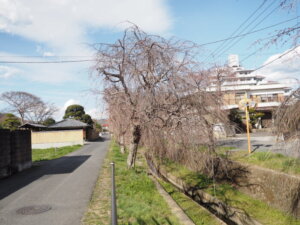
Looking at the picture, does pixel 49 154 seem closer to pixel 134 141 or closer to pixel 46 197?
pixel 134 141

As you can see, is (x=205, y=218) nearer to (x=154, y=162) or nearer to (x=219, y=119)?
(x=219, y=119)

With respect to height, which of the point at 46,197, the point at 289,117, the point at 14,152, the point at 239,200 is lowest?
the point at 239,200

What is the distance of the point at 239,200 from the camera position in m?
9.07

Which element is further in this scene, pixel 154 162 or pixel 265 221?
pixel 154 162

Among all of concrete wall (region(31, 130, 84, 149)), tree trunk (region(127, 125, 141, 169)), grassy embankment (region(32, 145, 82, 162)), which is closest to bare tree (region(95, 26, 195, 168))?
tree trunk (region(127, 125, 141, 169))

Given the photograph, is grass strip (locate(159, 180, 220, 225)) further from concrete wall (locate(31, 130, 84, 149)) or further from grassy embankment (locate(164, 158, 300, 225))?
concrete wall (locate(31, 130, 84, 149))

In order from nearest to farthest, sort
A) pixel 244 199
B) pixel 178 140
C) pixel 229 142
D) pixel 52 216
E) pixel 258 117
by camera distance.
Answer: pixel 52 216 < pixel 178 140 < pixel 244 199 < pixel 229 142 < pixel 258 117

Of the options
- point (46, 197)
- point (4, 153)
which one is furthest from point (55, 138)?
point (46, 197)

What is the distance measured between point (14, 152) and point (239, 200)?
983 cm

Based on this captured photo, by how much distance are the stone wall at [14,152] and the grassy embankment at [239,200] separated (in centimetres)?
780

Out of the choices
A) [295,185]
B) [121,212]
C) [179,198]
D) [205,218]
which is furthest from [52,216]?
[295,185]

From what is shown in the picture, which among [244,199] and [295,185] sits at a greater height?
[295,185]

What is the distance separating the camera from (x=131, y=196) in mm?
7145

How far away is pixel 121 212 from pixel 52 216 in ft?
4.88
